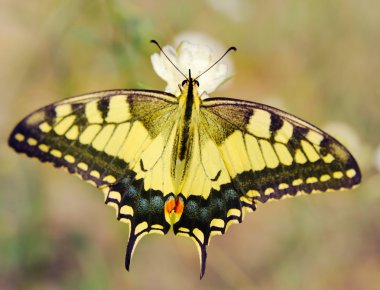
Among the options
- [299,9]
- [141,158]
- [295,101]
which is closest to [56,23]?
[141,158]

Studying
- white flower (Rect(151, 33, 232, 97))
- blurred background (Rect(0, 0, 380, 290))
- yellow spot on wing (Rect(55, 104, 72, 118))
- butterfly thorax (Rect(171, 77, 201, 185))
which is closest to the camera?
yellow spot on wing (Rect(55, 104, 72, 118))

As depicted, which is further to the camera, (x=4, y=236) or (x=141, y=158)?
(x=4, y=236)

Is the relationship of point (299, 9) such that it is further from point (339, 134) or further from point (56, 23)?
point (56, 23)

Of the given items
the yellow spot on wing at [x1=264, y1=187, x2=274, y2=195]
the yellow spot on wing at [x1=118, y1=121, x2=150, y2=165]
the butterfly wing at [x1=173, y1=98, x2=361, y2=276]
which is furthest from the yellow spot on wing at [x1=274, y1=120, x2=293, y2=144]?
the yellow spot on wing at [x1=118, y1=121, x2=150, y2=165]

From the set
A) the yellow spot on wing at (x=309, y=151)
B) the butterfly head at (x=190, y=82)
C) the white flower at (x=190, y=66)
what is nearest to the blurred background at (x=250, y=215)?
the white flower at (x=190, y=66)

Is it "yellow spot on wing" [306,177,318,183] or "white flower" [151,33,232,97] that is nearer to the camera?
"yellow spot on wing" [306,177,318,183]

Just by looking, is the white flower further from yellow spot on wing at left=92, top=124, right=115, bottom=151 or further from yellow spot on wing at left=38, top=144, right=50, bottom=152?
yellow spot on wing at left=38, top=144, right=50, bottom=152
